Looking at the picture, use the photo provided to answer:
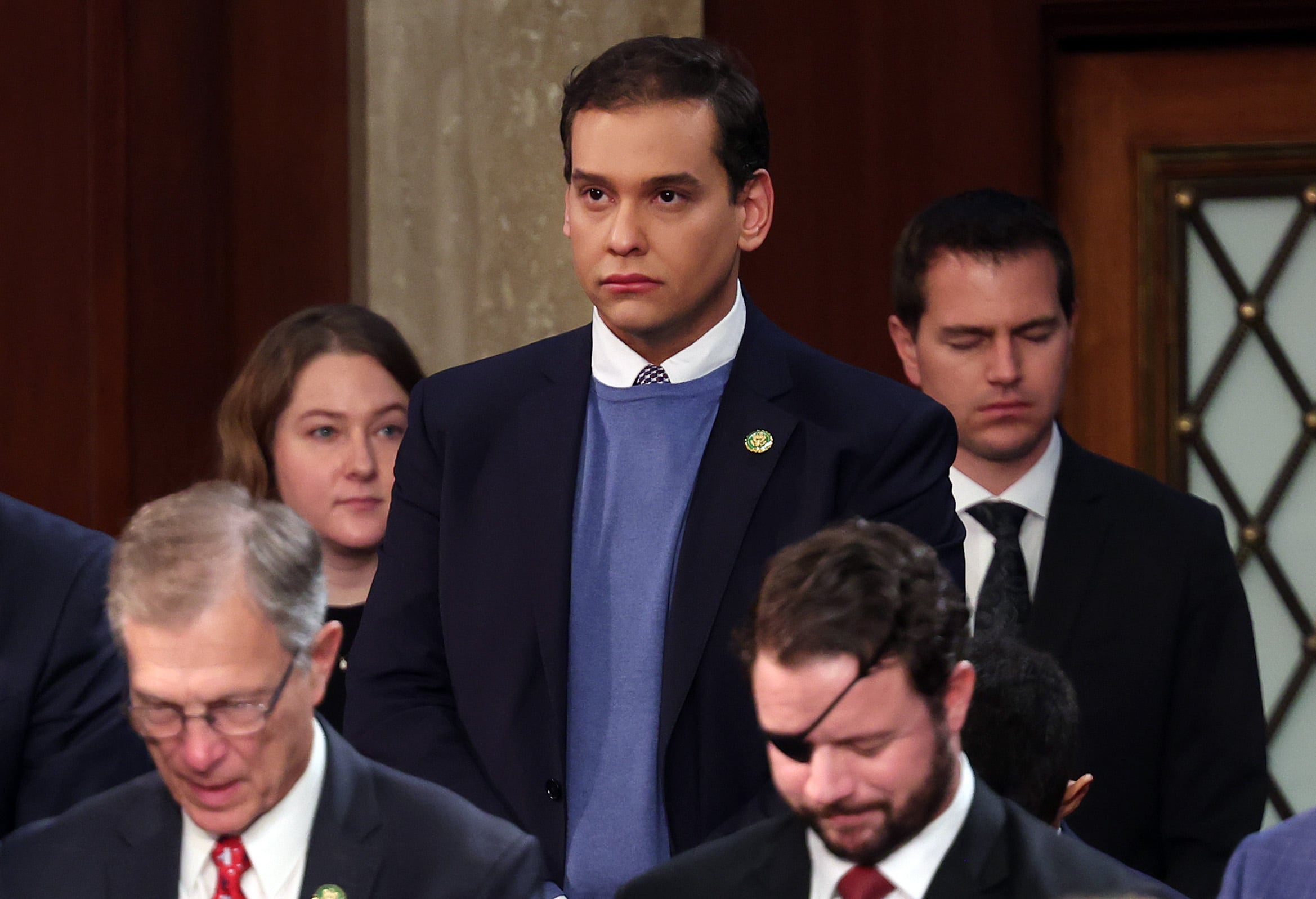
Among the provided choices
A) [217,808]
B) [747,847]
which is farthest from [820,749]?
[217,808]

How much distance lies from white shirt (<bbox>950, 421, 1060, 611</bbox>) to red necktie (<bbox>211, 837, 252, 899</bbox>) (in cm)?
139

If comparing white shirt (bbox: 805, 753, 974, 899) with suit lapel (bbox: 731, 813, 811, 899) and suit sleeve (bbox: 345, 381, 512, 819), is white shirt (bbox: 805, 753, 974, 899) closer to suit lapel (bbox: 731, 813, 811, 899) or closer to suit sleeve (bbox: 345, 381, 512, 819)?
suit lapel (bbox: 731, 813, 811, 899)

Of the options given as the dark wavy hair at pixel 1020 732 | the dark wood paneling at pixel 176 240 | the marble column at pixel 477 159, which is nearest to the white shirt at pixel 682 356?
the dark wavy hair at pixel 1020 732

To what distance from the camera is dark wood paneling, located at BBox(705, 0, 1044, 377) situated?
4660 millimetres

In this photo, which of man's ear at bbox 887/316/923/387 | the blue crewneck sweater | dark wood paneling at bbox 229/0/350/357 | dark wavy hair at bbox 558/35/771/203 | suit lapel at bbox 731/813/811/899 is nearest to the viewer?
suit lapel at bbox 731/813/811/899

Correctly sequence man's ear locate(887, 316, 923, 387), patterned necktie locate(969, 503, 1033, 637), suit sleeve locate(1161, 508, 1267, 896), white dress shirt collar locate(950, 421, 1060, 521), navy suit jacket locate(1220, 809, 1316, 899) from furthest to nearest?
man's ear locate(887, 316, 923, 387), white dress shirt collar locate(950, 421, 1060, 521), patterned necktie locate(969, 503, 1033, 637), suit sleeve locate(1161, 508, 1267, 896), navy suit jacket locate(1220, 809, 1316, 899)

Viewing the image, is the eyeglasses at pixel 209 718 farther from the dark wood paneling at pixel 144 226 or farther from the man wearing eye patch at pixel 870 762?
the dark wood paneling at pixel 144 226

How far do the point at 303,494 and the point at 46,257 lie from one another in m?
1.28

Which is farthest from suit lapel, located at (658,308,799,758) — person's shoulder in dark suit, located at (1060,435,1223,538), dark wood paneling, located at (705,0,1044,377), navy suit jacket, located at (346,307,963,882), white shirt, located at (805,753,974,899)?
dark wood paneling, located at (705,0,1044,377)

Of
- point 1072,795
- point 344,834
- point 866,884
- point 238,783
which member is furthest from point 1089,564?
point 238,783

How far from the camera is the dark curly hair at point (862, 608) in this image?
7.28 feet

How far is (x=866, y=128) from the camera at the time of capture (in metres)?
4.73

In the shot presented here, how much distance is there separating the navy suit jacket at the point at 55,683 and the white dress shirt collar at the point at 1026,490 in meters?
1.34

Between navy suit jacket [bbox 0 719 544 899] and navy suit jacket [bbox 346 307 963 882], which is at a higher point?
navy suit jacket [bbox 346 307 963 882]
